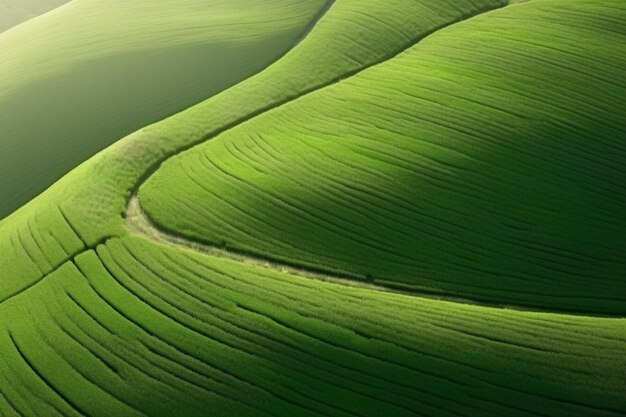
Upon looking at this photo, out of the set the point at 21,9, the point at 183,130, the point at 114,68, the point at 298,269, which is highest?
the point at 114,68

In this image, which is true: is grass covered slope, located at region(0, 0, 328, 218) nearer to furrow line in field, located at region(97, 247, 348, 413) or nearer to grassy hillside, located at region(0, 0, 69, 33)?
furrow line in field, located at region(97, 247, 348, 413)

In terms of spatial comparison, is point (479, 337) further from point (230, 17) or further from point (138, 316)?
point (230, 17)

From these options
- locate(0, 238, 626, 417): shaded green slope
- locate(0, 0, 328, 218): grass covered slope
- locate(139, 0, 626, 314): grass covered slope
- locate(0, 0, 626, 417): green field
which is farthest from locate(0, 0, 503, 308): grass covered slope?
locate(0, 0, 328, 218): grass covered slope

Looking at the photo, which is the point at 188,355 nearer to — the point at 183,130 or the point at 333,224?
the point at 333,224

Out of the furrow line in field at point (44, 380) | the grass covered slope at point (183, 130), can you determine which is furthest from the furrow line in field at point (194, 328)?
the furrow line in field at point (44, 380)

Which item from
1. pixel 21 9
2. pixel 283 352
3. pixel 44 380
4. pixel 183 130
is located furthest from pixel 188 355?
pixel 21 9

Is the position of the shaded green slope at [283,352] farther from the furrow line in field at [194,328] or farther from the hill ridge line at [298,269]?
the hill ridge line at [298,269]
